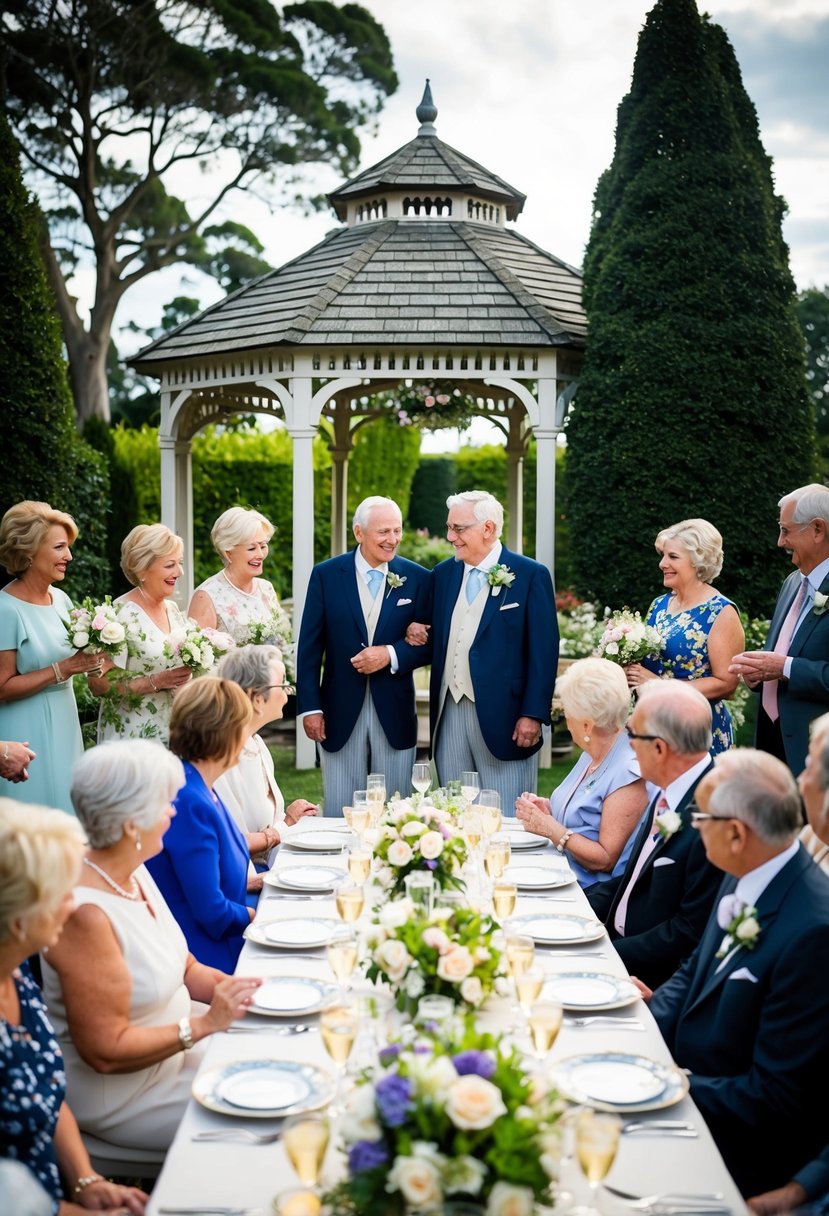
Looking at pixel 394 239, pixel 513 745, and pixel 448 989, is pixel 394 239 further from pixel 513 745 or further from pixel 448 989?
pixel 448 989

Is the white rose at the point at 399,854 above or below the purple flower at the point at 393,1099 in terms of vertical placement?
below

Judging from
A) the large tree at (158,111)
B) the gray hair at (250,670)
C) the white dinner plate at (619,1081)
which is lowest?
the white dinner plate at (619,1081)

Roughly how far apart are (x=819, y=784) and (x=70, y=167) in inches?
940

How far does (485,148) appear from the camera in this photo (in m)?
19.6

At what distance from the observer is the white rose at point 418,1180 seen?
6.38 ft

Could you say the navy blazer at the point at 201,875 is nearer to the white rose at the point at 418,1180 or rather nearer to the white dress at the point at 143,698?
the white dress at the point at 143,698

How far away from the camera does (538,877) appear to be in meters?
4.47

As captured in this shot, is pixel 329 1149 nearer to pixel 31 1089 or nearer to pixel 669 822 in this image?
A: pixel 31 1089

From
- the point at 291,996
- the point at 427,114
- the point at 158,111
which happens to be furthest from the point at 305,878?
the point at 158,111

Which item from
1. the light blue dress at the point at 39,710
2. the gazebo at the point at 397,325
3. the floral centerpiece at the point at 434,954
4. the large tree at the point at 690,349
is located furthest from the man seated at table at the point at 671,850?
the gazebo at the point at 397,325

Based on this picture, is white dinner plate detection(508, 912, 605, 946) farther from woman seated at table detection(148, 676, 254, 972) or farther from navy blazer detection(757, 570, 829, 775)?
navy blazer detection(757, 570, 829, 775)

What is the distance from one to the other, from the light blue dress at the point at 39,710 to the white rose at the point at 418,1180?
13.3ft

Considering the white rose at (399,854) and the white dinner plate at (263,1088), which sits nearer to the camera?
the white dinner plate at (263,1088)

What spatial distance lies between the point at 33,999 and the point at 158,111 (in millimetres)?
23144
